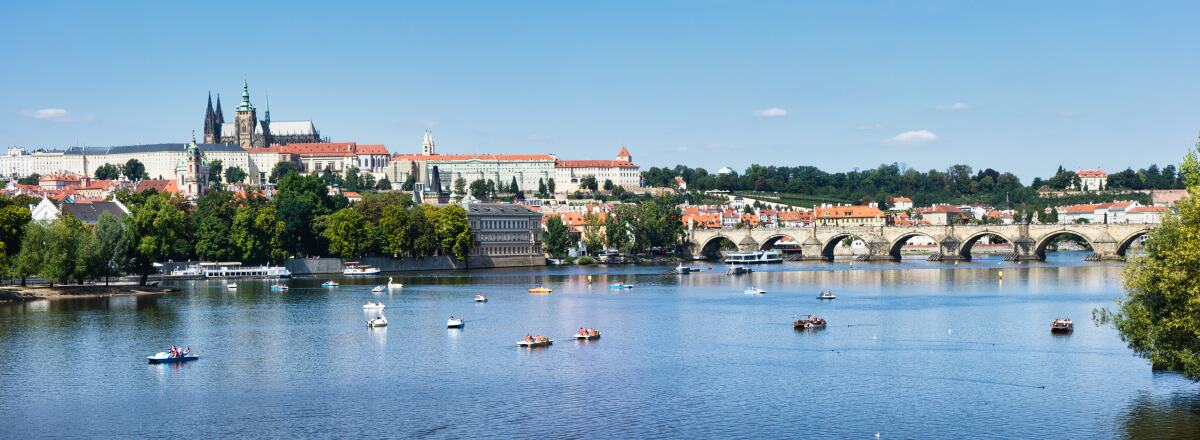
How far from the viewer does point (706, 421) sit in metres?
28.6

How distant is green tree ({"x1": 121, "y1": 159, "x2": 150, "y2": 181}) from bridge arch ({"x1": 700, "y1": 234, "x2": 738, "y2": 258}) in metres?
109

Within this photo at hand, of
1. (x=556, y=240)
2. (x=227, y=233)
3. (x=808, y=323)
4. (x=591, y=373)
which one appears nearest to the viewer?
(x=591, y=373)

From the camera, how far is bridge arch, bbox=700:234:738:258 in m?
118

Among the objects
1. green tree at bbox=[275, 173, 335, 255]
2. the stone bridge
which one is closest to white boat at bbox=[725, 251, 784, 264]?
the stone bridge

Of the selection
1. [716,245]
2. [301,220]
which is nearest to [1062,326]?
[301,220]

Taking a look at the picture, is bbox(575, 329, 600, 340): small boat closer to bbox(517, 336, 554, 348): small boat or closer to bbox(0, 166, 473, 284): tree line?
bbox(517, 336, 554, 348): small boat

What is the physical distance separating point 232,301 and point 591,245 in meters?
60.8

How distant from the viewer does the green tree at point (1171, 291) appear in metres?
26.7

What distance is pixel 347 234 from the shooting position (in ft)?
306

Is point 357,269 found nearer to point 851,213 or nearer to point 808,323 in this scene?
point 808,323

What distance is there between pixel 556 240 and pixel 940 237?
32.4 metres

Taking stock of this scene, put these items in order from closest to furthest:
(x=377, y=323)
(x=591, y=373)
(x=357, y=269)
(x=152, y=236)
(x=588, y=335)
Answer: (x=591, y=373)
(x=588, y=335)
(x=377, y=323)
(x=152, y=236)
(x=357, y=269)

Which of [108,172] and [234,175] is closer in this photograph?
[108,172]

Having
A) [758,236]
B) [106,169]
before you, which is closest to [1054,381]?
[758,236]
